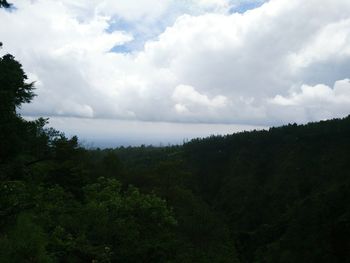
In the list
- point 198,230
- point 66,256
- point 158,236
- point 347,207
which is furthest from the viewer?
point 347,207

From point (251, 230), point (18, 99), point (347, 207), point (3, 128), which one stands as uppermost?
point (18, 99)

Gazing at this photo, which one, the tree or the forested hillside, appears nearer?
the tree

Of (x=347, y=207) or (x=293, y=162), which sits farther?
(x=293, y=162)

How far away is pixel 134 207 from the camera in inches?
877

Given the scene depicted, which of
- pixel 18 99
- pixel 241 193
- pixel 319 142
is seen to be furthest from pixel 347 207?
pixel 18 99

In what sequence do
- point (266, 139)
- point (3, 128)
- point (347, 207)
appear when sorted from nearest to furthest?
point (3, 128) < point (347, 207) < point (266, 139)

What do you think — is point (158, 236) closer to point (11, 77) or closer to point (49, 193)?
point (49, 193)

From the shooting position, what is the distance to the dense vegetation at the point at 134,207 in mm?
14445

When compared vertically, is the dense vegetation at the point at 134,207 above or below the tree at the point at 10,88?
below

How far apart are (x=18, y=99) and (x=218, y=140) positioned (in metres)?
157

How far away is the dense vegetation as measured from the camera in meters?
14.4

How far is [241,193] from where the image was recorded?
441 ft

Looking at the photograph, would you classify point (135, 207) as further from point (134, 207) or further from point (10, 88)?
point (10, 88)

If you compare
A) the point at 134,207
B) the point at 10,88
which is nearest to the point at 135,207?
the point at 134,207
